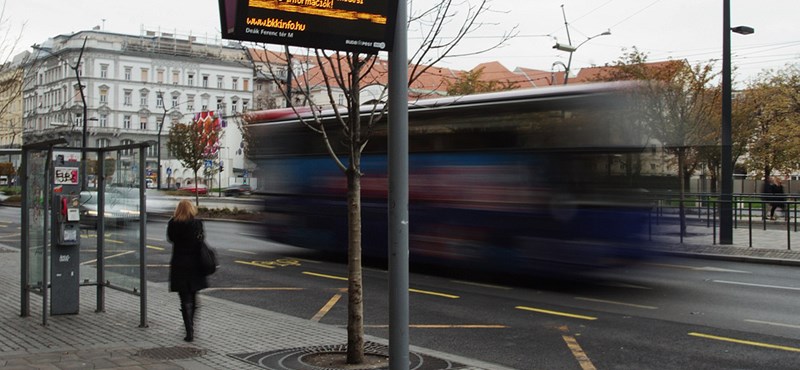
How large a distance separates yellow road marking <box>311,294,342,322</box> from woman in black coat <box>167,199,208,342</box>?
2.23 metres

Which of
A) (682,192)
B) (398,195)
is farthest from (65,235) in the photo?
(682,192)

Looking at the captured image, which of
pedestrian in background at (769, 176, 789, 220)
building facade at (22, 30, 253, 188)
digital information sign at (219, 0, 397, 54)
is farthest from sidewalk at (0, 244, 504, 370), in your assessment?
building facade at (22, 30, 253, 188)

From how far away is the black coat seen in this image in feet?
28.5

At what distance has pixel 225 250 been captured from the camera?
2034cm

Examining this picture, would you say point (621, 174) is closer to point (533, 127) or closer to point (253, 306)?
point (533, 127)

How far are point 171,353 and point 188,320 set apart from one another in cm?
79

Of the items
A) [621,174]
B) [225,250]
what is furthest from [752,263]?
[225,250]

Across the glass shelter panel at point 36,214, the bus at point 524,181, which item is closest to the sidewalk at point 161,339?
the glass shelter panel at point 36,214

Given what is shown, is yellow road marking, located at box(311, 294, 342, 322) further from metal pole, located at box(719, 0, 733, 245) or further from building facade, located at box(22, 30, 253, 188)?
building facade, located at box(22, 30, 253, 188)

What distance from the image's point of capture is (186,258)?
878cm

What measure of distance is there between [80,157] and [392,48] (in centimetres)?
590

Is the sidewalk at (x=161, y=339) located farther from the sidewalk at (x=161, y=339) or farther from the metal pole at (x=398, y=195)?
the metal pole at (x=398, y=195)

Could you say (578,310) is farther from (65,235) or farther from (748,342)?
(65,235)

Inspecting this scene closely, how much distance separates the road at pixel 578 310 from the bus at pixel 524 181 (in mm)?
676
